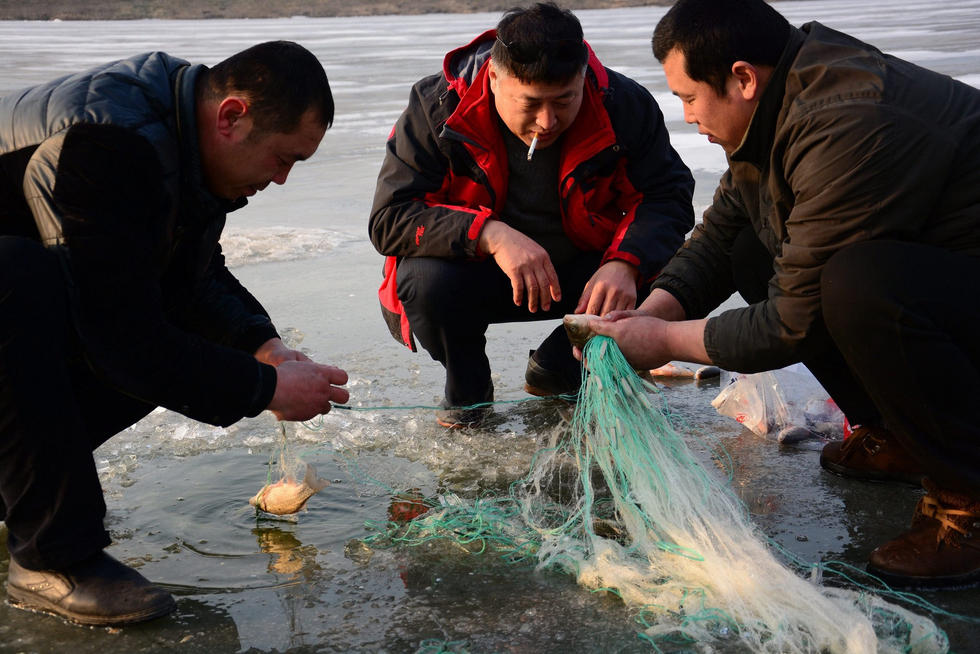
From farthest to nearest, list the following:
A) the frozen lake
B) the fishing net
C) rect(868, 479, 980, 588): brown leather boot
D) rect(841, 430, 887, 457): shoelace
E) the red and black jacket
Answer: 1. the red and black jacket
2. rect(841, 430, 887, 457): shoelace
3. rect(868, 479, 980, 588): brown leather boot
4. the frozen lake
5. the fishing net

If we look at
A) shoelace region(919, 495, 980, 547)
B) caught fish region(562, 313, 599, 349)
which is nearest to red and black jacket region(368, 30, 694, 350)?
caught fish region(562, 313, 599, 349)

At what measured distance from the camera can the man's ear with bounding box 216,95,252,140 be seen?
247 cm

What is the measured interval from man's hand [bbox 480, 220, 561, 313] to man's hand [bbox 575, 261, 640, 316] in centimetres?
10

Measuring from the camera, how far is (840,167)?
2318mm

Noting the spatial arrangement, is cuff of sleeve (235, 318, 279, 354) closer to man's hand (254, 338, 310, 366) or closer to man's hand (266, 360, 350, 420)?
man's hand (254, 338, 310, 366)

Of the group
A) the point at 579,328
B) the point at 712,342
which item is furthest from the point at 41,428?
the point at 712,342

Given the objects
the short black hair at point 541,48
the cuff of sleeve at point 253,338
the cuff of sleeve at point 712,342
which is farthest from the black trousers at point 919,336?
the cuff of sleeve at point 253,338

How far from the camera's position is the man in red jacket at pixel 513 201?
3246 mm

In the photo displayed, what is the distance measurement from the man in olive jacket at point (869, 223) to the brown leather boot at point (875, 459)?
412 millimetres

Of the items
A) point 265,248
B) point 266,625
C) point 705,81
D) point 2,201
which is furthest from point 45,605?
point 265,248

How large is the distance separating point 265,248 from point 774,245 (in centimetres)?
376

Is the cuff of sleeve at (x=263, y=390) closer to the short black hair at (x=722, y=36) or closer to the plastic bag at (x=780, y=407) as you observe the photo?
the short black hair at (x=722, y=36)

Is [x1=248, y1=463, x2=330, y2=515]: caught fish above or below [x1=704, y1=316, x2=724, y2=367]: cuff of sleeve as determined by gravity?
below

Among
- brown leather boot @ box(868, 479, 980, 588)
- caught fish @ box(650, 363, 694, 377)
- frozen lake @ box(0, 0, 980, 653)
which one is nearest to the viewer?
frozen lake @ box(0, 0, 980, 653)
